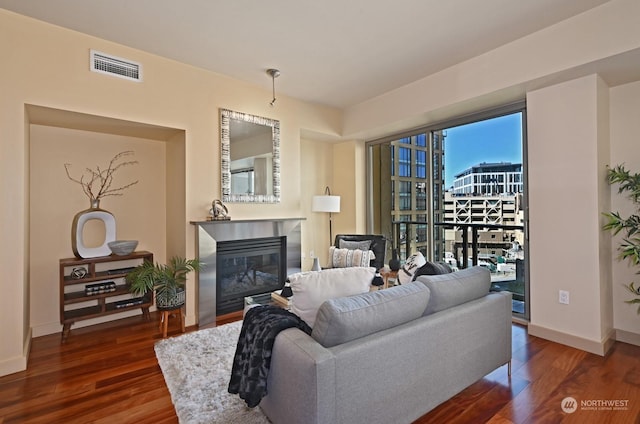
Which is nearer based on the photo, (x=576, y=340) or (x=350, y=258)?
(x=576, y=340)

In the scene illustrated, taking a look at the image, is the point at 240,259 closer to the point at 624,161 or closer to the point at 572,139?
the point at 572,139

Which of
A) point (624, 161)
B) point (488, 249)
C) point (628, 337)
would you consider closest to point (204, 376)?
point (488, 249)

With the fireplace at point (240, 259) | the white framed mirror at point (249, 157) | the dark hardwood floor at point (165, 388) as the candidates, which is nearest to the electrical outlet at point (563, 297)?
the dark hardwood floor at point (165, 388)

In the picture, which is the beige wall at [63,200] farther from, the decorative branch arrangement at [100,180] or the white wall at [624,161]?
the white wall at [624,161]

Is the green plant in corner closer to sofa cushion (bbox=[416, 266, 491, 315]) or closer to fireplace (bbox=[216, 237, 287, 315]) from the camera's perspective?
sofa cushion (bbox=[416, 266, 491, 315])

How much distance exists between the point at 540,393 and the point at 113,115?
426 centimetres

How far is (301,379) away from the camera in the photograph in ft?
4.56

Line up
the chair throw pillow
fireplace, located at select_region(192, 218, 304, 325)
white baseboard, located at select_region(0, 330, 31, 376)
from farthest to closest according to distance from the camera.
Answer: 1. the chair throw pillow
2. fireplace, located at select_region(192, 218, 304, 325)
3. white baseboard, located at select_region(0, 330, 31, 376)

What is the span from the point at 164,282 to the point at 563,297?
12.9ft

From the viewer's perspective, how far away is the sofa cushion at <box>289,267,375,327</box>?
1820mm

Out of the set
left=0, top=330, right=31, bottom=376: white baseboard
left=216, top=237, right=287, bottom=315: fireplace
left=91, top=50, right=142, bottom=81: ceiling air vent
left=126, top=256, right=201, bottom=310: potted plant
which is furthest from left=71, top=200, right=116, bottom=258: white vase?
left=91, top=50, right=142, bottom=81: ceiling air vent

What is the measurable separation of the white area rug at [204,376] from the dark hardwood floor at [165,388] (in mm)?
85

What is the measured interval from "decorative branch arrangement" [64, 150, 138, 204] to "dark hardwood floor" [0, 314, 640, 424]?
1605 millimetres

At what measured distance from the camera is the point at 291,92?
14.0 feet
